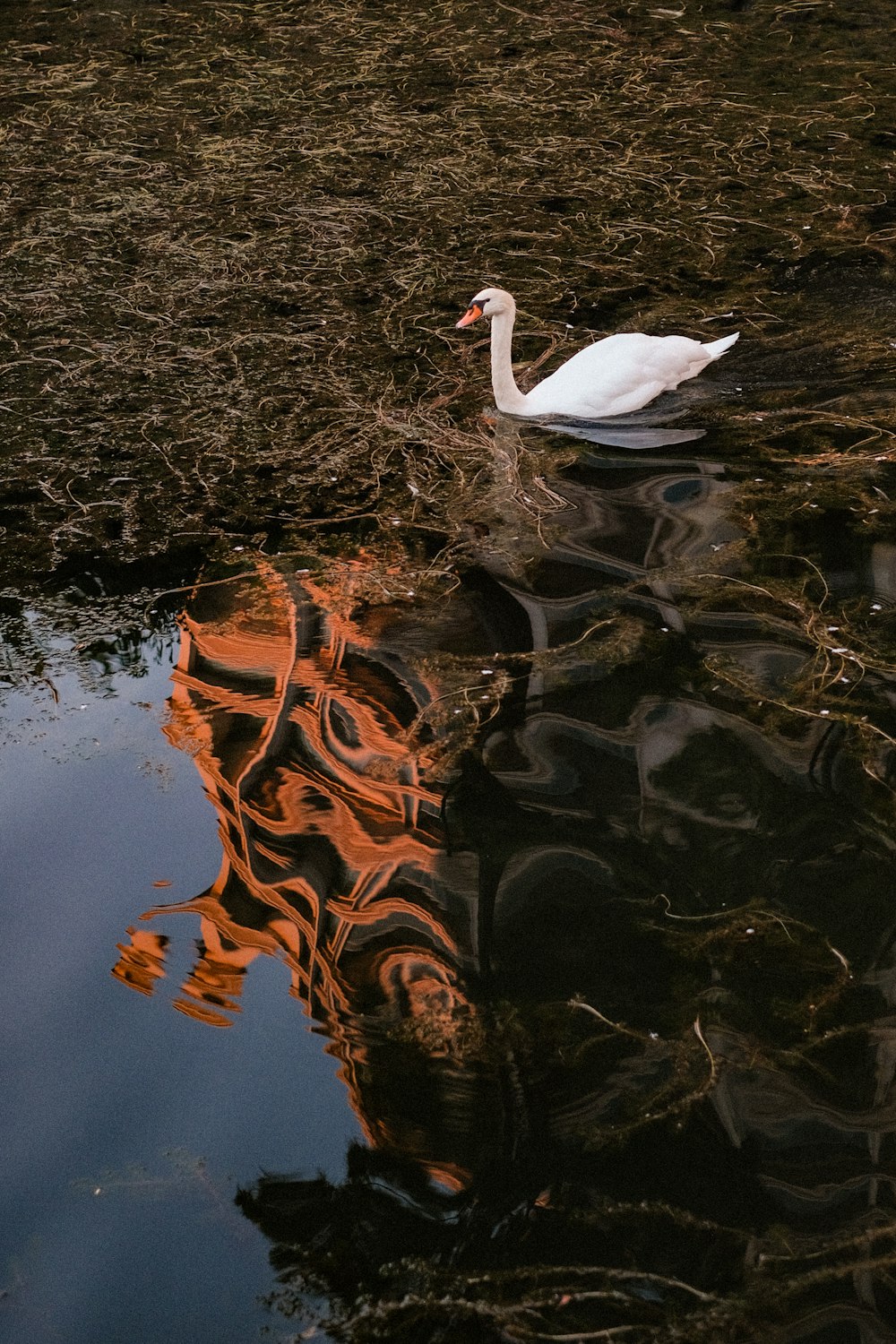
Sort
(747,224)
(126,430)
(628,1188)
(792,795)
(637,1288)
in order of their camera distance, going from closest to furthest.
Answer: (637,1288) → (628,1188) → (792,795) → (126,430) → (747,224)

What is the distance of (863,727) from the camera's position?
3.56 meters

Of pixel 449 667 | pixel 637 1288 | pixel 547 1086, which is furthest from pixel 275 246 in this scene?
pixel 637 1288

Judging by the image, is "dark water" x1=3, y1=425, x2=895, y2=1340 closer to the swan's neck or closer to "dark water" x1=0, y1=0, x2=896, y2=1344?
"dark water" x1=0, y1=0, x2=896, y2=1344

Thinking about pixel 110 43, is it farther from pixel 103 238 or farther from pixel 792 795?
pixel 792 795

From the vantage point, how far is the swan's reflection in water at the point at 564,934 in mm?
2508

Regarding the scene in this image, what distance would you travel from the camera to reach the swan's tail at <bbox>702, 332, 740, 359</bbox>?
528cm

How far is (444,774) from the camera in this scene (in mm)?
3551

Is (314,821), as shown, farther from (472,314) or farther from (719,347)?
(719,347)

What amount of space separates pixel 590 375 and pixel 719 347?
0.63 metres

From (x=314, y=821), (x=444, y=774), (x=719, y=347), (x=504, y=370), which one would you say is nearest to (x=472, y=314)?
(x=504, y=370)

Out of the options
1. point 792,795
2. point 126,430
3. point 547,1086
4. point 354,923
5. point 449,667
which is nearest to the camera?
point 547,1086

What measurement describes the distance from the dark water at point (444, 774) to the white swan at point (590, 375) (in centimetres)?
13

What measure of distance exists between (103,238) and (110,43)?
12.8 ft

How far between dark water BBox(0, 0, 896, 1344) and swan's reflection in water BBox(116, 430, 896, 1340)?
0.03 ft
